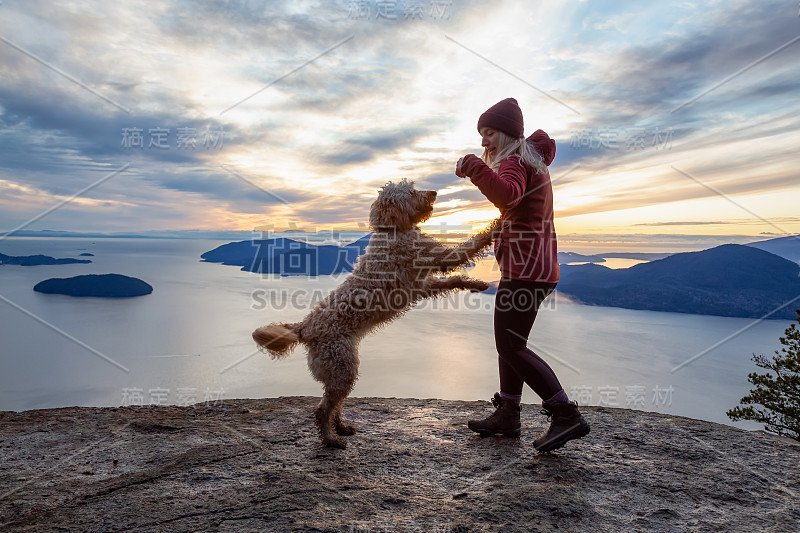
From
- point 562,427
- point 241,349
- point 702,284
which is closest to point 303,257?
point 562,427

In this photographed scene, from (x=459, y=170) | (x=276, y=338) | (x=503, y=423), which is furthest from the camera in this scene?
(x=503, y=423)

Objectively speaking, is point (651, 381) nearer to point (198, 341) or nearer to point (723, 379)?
point (723, 379)

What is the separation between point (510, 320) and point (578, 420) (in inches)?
40.5

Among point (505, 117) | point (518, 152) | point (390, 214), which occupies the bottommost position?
point (390, 214)

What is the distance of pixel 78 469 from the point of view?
303cm

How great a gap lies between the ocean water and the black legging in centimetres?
878

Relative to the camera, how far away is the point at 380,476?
2902 mm

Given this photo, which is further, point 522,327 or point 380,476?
point 522,327

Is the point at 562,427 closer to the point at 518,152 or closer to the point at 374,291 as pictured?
the point at 374,291

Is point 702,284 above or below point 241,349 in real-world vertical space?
above

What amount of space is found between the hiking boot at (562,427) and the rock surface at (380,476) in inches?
5.5

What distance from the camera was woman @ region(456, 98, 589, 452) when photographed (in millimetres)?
3139

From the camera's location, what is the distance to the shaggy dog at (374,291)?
3436 millimetres

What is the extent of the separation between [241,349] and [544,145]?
1501cm
